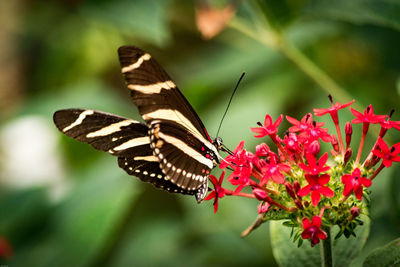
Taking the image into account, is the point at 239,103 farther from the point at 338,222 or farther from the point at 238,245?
the point at 338,222

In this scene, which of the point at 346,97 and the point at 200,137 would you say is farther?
the point at 346,97

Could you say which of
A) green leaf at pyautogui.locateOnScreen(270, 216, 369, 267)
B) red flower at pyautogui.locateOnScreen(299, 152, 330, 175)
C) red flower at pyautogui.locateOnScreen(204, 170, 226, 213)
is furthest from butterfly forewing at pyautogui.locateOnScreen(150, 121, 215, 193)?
red flower at pyautogui.locateOnScreen(299, 152, 330, 175)

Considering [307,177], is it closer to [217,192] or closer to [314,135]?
[314,135]

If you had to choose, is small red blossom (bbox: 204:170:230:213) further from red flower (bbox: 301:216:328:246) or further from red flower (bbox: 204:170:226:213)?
red flower (bbox: 301:216:328:246)

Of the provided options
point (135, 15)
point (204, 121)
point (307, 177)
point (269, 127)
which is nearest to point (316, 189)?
point (307, 177)

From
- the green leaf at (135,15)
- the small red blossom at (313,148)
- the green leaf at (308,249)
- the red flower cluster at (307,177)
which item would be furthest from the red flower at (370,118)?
the green leaf at (135,15)

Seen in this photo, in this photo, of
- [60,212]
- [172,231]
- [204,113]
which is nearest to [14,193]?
[60,212]

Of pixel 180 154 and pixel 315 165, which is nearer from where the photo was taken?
pixel 315 165
